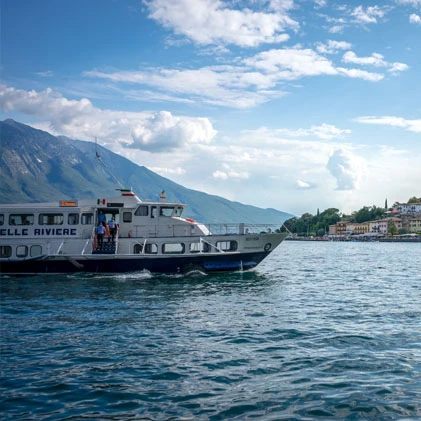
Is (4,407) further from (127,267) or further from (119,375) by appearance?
(127,267)

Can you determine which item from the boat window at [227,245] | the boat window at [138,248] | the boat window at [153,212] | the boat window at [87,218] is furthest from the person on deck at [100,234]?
the boat window at [227,245]

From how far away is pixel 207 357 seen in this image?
11.9 m

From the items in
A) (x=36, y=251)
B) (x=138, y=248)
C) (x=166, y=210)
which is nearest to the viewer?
(x=138, y=248)

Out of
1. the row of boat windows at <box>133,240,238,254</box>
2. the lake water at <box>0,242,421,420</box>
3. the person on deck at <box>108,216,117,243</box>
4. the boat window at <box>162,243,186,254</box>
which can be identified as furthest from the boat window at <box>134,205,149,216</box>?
the lake water at <box>0,242,421,420</box>

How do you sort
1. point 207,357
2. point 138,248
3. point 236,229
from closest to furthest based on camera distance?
point 207,357, point 138,248, point 236,229

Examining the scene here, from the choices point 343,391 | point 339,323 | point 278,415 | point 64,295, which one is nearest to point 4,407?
point 278,415

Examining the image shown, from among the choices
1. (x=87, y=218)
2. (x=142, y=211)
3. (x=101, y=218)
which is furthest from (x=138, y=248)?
(x=87, y=218)

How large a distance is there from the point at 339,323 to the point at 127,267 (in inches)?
691

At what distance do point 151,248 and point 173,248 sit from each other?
61.0 inches

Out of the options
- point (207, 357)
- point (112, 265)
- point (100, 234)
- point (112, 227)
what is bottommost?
point (207, 357)

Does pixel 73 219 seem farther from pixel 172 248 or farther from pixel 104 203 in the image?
pixel 172 248

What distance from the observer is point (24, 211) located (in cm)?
3189

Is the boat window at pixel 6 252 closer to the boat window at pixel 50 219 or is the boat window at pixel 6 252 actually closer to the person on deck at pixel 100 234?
the boat window at pixel 50 219

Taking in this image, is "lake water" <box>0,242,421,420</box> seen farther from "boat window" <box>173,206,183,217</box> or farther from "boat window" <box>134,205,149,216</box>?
"boat window" <box>173,206,183,217</box>
